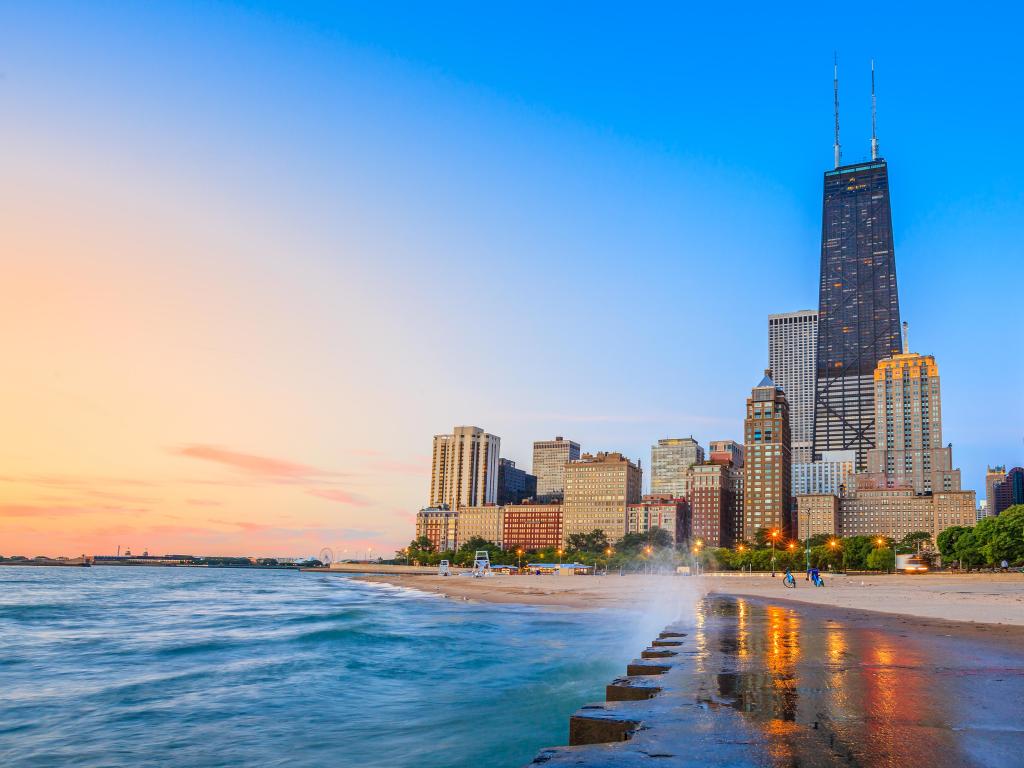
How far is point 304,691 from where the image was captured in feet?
70.2

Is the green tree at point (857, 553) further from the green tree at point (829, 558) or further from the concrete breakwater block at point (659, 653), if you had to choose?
the concrete breakwater block at point (659, 653)

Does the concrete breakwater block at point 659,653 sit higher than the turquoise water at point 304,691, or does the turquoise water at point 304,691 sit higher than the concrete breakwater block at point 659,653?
the concrete breakwater block at point 659,653

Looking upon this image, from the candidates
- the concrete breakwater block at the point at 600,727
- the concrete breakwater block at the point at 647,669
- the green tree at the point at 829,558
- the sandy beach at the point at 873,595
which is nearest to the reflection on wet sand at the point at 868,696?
the concrete breakwater block at the point at 647,669

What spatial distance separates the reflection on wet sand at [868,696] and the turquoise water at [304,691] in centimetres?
501

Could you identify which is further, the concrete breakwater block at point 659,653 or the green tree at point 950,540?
the green tree at point 950,540

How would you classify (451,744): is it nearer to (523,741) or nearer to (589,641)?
(523,741)

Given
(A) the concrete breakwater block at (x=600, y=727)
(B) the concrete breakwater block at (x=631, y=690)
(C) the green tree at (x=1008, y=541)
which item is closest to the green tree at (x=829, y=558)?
(C) the green tree at (x=1008, y=541)

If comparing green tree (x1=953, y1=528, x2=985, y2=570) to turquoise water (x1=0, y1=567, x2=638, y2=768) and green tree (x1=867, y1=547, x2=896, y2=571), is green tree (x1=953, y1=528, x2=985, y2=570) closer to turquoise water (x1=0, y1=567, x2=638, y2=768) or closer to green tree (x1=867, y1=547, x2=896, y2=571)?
green tree (x1=867, y1=547, x2=896, y2=571)

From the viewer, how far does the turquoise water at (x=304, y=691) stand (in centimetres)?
1455

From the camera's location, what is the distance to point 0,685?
23.6 metres

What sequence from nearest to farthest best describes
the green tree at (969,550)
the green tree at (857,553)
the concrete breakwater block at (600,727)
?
the concrete breakwater block at (600,727) → the green tree at (969,550) → the green tree at (857,553)

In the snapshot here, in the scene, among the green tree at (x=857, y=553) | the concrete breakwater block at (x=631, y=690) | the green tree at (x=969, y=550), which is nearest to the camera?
the concrete breakwater block at (x=631, y=690)

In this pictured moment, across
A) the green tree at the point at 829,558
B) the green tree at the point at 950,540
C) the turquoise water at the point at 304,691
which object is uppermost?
the green tree at the point at 950,540

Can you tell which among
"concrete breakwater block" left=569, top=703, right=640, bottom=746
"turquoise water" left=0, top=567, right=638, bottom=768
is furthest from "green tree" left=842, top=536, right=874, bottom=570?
Answer: "concrete breakwater block" left=569, top=703, right=640, bottom=746
